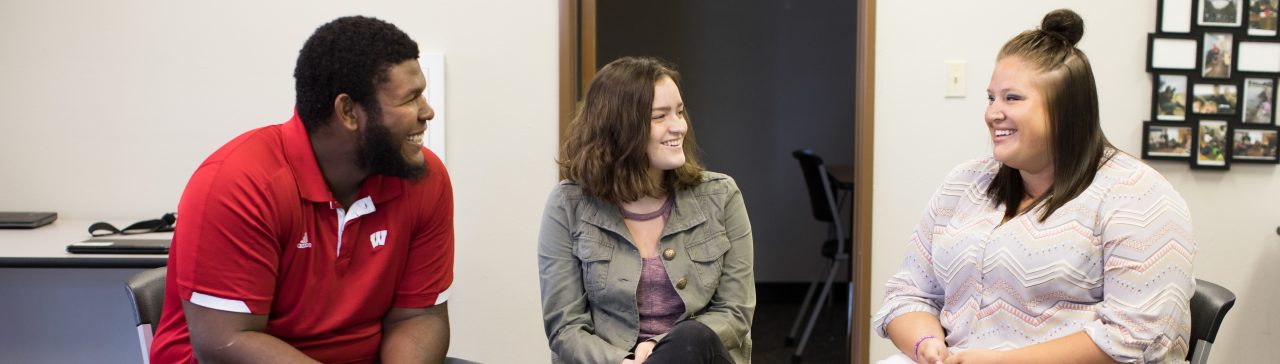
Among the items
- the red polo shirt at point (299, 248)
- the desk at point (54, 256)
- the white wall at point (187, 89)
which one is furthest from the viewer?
the white wall at point (187, 89)

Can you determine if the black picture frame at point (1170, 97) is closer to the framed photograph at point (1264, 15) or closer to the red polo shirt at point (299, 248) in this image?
the framed photograph at point (1264, 15)

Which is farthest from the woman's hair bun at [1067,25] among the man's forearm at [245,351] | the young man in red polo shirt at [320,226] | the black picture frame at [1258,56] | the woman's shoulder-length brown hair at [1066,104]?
the black picture frame at [1258,56]

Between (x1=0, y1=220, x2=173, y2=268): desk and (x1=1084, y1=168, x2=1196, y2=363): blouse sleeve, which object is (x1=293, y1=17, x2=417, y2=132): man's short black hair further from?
(x1=1084, y1=168, x2=1196, y2=363): blouse sleeve

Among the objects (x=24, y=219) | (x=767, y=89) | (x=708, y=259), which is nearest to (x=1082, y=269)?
(x=708, y=259)

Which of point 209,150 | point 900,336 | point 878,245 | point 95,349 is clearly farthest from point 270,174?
point 878,245

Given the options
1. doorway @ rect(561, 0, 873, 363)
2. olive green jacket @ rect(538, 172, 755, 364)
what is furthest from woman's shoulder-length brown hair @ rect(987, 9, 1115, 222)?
doorway @ rect(561, 0, 873, 363)

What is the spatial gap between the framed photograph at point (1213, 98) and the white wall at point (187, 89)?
1863 mm

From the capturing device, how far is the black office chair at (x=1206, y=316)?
1.74 meters

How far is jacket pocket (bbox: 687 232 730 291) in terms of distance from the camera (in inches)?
78.3

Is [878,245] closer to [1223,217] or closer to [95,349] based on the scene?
[1223,217]

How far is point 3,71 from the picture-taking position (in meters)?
2.85

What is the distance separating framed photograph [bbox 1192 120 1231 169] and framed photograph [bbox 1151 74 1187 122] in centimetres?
7

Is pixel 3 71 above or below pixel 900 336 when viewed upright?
above

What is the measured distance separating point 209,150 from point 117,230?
38 centimetres
